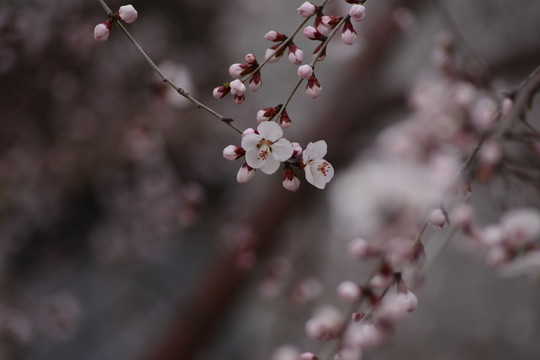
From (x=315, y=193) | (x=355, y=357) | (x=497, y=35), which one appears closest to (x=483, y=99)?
(x=355, y=357)

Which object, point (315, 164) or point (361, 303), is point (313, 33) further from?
point (361, 303)

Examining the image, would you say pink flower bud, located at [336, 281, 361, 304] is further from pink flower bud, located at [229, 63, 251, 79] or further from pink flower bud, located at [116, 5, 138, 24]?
pink flower bud, located at [116, 5, 138, 24]

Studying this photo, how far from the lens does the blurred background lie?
4.39ft

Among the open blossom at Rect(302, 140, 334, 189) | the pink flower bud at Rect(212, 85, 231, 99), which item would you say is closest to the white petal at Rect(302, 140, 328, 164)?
the open blossom at Rect(302, 140, 334, 189)

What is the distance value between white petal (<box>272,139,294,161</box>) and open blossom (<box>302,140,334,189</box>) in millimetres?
16

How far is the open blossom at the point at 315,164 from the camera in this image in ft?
1.36

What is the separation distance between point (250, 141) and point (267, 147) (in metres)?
0.02

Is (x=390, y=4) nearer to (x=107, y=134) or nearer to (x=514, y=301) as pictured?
(x=107, y=134)

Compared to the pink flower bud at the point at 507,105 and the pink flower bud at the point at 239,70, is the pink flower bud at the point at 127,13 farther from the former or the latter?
the pink flower bud at the point at 507,105

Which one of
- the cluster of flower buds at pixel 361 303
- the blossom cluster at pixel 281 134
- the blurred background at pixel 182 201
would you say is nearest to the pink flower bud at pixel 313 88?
the blossom cluster at pixel 281 134

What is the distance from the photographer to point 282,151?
0.41 m

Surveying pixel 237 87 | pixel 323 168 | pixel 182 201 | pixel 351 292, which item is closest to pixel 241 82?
pixel 237 87

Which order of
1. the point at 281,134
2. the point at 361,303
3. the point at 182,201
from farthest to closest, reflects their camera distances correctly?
1. the point at 182,201
2. the point at 361,303
3. the point at 281,134

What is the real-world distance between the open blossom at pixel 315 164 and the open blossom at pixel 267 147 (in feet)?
0.06
